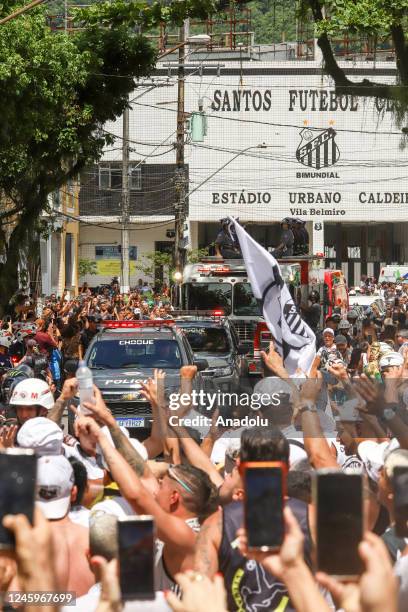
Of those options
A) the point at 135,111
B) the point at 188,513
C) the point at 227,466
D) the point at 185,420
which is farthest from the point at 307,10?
the point at 135,111

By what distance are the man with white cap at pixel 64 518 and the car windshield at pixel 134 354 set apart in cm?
1156

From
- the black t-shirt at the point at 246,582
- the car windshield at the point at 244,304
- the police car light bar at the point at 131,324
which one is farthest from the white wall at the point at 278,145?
the black t-shirt at the point at 246,582

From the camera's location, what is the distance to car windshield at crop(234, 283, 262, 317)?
25.5m

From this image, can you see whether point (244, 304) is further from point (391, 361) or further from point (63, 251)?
point (63, 251)

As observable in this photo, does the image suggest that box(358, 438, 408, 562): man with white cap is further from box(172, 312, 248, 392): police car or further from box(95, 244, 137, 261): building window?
box(95, 244, 137, 261): building window

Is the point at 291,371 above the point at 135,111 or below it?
below

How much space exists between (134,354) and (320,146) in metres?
50.7

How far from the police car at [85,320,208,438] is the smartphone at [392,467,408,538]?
Result: 11.8m

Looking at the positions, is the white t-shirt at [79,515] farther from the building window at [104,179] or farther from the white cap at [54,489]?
the building window at [104,179]

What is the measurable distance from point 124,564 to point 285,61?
65864mm

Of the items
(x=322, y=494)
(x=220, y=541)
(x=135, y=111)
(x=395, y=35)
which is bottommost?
(x=220, y=541)

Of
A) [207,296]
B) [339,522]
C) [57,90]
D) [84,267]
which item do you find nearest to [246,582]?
[339,522]

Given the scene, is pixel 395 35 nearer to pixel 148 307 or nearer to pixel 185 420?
pixel 185 420

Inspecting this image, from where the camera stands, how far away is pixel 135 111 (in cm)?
6500
